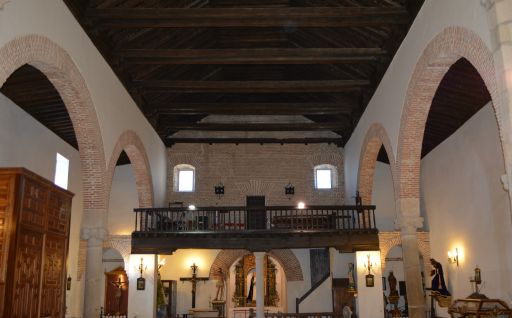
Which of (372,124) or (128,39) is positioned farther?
(372,124)

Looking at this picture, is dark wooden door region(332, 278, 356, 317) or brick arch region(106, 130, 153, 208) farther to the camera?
dark wooden door region(332, 278, 356, 317)

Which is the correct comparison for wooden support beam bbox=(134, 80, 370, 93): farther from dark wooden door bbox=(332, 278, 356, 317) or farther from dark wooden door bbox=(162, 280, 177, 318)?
dark wooden door bbox=(162, 280, 177, 318)

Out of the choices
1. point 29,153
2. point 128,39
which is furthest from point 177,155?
point 128,39

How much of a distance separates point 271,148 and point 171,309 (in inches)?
300

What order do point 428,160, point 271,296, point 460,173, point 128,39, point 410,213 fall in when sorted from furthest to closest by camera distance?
point 271,296 < point 428,160 < point 460,173 < point 128,39 < point 410,213

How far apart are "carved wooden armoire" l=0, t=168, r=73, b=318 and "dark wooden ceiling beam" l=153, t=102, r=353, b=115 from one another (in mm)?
7898

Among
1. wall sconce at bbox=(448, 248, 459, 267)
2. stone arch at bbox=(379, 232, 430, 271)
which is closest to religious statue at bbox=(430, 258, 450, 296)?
wall sconce at bbox=(448, 248, 459, 267)

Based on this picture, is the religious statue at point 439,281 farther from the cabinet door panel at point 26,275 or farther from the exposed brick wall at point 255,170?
the cabinet door panel at point 26,275

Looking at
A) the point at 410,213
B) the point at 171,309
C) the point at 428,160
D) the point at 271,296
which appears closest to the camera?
the point at 410,213

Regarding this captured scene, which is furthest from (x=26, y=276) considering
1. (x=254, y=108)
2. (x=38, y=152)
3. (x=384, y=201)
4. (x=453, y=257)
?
(x=384, y=201)

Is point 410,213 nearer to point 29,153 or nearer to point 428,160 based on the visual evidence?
point 428,160

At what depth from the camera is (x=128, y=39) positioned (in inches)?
507

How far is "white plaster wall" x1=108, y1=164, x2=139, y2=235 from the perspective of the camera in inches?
823

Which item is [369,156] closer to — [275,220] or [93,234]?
[275,220]
